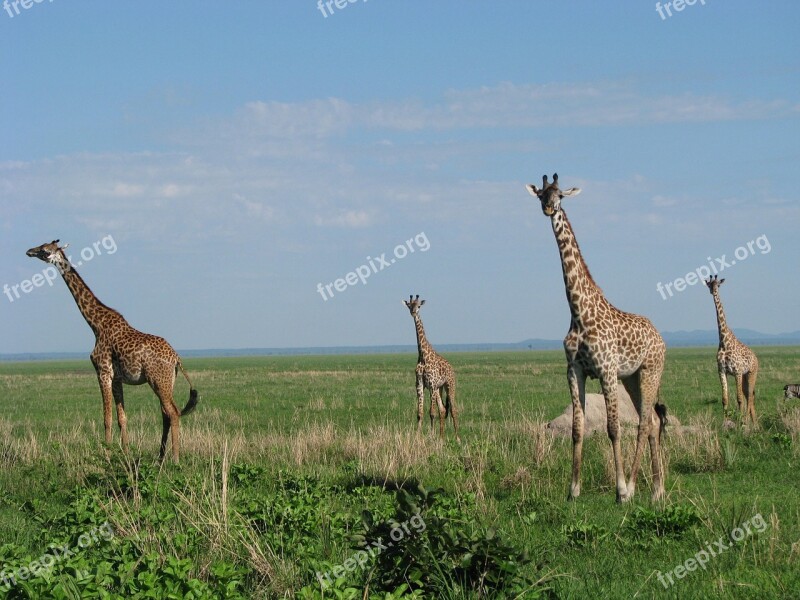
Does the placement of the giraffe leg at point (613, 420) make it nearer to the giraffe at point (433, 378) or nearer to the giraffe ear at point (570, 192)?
the giraffe ear at point (570, 192)

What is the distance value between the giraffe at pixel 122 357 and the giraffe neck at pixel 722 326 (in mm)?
12536

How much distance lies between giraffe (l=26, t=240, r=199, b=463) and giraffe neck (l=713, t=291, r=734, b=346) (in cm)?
1254

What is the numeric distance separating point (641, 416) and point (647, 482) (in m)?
0.84

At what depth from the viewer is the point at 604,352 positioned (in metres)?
10.4

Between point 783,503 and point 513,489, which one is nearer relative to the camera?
point 783,503

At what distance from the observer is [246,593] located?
6539 millimetres

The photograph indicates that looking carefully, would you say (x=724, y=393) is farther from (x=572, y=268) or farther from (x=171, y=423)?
(x=171, y=423)

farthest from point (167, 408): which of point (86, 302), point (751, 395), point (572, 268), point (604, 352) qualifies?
point (751, 395)

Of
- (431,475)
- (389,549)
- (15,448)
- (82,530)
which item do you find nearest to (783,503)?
(431,475)

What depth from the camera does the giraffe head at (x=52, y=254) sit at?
46.7 ft

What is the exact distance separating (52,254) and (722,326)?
1470cm

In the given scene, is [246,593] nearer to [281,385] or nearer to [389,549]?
[389,549]

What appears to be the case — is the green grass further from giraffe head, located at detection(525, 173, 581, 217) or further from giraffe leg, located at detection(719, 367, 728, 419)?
giraffe head, located at detection(525, 173, 581, 217)

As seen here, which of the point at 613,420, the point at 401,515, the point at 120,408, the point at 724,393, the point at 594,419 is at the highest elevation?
the point at 120,408
